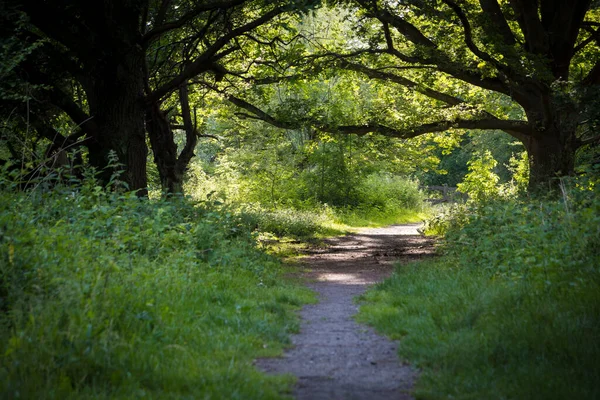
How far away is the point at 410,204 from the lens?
41.6m

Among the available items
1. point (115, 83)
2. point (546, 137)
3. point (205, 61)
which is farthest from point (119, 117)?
point (546, 137)

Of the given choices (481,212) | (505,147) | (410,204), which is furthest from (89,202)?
(505,147)

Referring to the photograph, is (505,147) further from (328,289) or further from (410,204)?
(328,289)

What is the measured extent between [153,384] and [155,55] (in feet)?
49.4

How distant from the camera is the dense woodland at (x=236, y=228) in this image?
481cm

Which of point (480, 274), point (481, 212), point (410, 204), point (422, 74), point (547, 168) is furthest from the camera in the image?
point (410, 204)

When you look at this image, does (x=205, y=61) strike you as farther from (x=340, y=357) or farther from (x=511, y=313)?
(x=511, y=313)

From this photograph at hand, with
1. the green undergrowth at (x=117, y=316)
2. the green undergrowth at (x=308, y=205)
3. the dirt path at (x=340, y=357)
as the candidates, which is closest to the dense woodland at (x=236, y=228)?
the green undergrowth at (x=117, y=316)

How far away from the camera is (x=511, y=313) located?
6266 mm

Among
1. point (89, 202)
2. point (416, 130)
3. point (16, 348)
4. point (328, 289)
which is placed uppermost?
point (416, 130)

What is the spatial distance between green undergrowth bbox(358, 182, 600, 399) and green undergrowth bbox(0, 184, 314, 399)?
4.47ft

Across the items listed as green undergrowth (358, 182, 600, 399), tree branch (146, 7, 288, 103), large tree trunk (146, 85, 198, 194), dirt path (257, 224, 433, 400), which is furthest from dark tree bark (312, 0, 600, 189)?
dirt path (257, 224, 433, 400)

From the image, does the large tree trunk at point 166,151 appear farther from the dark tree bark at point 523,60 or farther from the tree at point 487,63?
the dark tree bark at point 523,60

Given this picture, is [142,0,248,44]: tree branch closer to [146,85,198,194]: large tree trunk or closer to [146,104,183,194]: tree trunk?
[146,85,198,194]: large tree trunk
